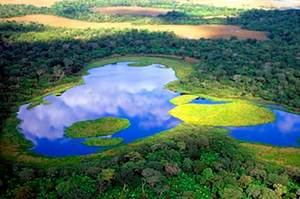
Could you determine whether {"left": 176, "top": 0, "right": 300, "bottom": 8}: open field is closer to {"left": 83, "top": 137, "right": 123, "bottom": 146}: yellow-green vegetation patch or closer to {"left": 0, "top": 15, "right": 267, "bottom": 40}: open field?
{"left": 0, "top": 15, "right": 267, "bottom": 40}: open field

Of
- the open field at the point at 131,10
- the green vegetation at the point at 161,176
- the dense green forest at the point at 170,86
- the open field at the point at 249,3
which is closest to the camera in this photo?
the green vegetation at the point at 161,176

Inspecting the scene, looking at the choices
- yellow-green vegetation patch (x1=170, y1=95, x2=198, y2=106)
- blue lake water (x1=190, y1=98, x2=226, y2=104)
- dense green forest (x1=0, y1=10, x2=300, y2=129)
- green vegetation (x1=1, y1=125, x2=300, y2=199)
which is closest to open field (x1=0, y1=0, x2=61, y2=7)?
dense green forest (x1=0, y1=10, x2=300, y2=129)

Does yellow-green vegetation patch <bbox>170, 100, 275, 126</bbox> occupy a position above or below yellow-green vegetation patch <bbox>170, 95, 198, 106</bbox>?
below

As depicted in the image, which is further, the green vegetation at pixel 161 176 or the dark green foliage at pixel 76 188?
the green vegetation at pixel 161 176

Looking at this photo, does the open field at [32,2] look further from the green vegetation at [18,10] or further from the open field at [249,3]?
the open field at [249,3]

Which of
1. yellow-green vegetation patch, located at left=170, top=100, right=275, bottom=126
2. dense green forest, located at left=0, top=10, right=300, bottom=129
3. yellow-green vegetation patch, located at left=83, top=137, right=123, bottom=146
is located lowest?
yellow-green vegetation patch, located at left=83, top=137, right=123, bottom=146

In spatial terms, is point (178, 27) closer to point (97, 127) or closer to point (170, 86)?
point (170, 86)

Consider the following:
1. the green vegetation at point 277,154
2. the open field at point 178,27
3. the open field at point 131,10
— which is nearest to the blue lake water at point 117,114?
the green vegetation at point 277,154
